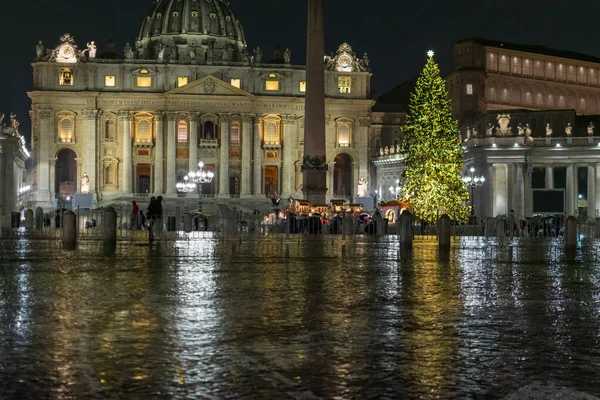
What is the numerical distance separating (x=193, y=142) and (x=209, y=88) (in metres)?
6.10

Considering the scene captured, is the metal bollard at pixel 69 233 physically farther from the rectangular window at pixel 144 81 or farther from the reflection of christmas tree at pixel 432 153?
the rectangular window at pixel 144 81

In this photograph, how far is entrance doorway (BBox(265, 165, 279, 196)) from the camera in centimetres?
11396

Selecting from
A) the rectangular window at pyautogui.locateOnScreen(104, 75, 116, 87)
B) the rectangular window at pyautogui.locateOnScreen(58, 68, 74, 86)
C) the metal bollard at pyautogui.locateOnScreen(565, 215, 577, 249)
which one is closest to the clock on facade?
the rectangular window at pyautogui.locateOnScreen(104, 75, 116, 87)

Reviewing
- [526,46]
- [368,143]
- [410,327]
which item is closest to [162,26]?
[368,143]

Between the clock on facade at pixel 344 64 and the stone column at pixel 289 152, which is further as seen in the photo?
the clock on facade at pixel 344 64

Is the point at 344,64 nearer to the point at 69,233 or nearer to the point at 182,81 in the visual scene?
the point at 182,81

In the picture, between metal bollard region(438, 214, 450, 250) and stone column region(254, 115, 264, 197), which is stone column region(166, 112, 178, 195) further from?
metal bollard region(438, 214, 450, 250)

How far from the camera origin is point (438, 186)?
57.0m

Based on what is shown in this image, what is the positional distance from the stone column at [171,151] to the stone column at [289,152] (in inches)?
471

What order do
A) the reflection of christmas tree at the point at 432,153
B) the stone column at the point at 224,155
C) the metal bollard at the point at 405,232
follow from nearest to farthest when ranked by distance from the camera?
the metal bollard at the point at 405,232 → the reflection of christmas tree at the point at 432,153 → the stone column at the point at 224,155

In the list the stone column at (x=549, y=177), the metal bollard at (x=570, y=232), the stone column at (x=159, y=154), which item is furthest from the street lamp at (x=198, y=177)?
the metal bollard at (x=570, y=232)

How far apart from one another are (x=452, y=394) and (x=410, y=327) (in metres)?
2.81

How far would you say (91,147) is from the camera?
106m

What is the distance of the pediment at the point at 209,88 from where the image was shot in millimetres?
106625
